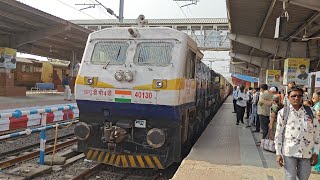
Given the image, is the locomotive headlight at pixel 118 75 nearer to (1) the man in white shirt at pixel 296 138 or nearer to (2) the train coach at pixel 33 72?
(1) the man in white shirt at pixel 296 138

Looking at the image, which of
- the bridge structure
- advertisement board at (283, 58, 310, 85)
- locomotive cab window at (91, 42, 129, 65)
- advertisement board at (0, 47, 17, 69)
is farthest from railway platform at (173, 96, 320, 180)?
the bridge structure

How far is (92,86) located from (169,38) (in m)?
1.91

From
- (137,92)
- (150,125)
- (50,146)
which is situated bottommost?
(50,146)

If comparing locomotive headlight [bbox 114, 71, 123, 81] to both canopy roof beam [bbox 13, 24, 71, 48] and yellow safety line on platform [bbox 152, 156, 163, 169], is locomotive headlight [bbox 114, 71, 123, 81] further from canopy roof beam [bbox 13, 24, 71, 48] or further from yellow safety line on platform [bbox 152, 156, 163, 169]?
canopy roof beam [bbox 13, 24, 71, 48]

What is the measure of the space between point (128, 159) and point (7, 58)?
57.4 feet

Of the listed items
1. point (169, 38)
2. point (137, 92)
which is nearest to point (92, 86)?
point (137, 92)

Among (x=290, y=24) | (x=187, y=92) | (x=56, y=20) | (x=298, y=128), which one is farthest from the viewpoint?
(x=56, y=20)

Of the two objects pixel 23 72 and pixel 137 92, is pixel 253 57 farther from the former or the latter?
pixel 137 92

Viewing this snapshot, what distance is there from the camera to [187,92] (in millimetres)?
7500

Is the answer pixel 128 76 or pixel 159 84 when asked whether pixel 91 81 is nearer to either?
pixel 128 76

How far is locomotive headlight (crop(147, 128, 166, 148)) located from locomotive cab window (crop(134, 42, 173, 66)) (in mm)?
1419

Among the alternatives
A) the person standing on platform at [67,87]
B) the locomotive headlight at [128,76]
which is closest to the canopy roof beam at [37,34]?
the person standing on platform at [67,87]

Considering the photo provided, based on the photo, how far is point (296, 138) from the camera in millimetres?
4391

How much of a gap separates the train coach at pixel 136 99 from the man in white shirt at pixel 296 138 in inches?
97.8
